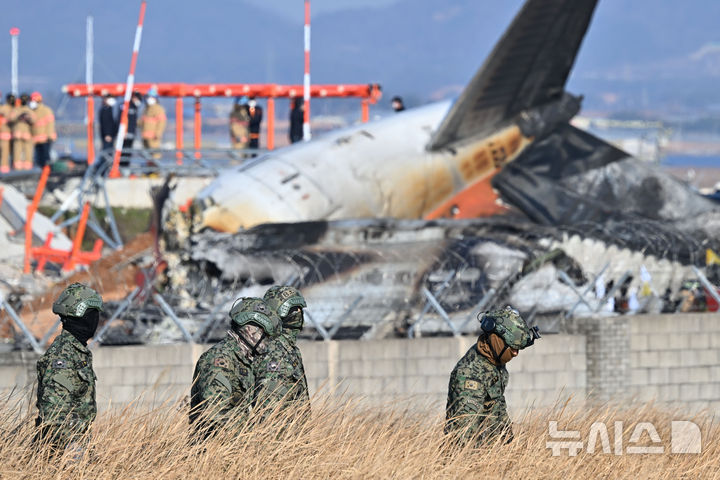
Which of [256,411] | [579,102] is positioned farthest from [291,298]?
[579,102]

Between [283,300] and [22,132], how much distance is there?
2649 cm

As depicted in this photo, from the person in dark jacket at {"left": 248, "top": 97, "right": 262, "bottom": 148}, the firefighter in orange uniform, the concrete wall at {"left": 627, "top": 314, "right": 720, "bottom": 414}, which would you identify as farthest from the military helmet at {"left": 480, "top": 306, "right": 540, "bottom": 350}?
the firefighter in orange uniform

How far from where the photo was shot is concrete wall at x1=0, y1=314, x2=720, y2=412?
17766 millimetres

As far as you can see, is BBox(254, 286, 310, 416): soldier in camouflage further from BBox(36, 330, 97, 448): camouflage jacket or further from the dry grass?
BBox(36, 330, 97, 448): camouflage jacket

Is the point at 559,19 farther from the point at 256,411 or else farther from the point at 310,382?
the point at 256,411

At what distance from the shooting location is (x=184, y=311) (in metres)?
20.6

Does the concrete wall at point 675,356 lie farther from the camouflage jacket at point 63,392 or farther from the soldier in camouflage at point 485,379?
the camouflage jacket at point 63,392

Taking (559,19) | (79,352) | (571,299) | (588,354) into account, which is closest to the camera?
(79,352)

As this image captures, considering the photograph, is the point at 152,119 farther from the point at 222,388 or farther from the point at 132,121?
the point at 222,388

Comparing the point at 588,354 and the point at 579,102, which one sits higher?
the point at 579,102

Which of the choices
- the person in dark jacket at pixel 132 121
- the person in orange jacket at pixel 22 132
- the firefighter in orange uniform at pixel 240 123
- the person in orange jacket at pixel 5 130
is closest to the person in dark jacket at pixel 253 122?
the firefighter in orange uniform at pixel 240 123

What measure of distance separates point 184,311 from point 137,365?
2896 millimetres

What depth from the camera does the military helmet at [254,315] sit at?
10.5m
